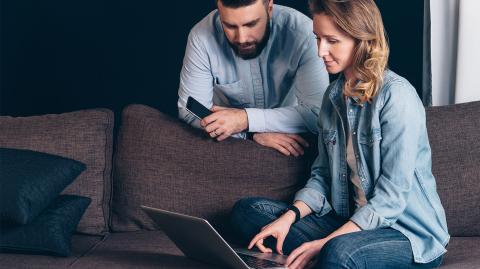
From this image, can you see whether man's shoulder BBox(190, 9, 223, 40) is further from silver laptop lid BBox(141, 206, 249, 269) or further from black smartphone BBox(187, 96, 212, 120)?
silver laptop lid BBox(141, 206, 249, 269)

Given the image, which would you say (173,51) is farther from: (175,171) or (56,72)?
(175,171)

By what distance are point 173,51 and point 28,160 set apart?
1.45 m

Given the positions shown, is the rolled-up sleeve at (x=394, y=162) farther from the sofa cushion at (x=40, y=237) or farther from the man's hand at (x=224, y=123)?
the sofa cushion at (x=40, y=237)

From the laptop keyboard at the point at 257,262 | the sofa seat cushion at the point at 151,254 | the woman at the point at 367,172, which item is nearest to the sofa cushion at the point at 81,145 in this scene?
the sofa seat cushion at the point at 151,254

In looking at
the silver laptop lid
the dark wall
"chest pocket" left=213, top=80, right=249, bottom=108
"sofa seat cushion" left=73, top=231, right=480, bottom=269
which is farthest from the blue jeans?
the dark wall

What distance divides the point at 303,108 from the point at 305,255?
2.33 feet

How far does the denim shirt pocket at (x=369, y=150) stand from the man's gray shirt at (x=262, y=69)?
0.50 metres

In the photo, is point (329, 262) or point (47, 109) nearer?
point (329, 262)

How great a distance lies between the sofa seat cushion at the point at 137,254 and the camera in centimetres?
230

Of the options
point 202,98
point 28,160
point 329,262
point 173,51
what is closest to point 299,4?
point 173,51

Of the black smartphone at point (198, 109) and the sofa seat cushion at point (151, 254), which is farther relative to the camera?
the black smartphone at point (198, 109)

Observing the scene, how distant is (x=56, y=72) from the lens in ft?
13.0

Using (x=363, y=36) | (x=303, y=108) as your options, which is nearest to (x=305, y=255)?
(x=363, y=36)

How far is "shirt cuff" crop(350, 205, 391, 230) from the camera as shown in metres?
2.21
